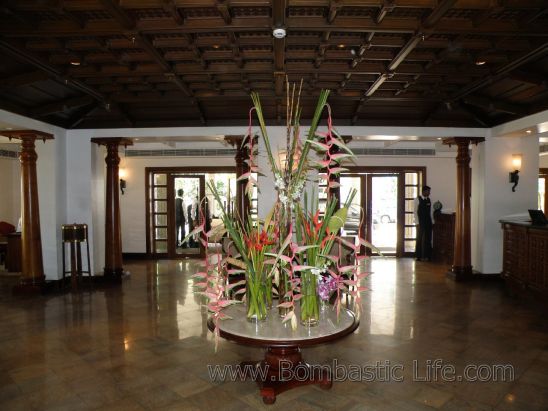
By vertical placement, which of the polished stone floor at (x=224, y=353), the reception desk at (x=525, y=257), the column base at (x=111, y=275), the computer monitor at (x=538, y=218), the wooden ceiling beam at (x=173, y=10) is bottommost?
the polished stone floor at (x=224, y=353)

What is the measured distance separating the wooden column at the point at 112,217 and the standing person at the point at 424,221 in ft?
21.0

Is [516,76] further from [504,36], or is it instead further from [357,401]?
[357,401]

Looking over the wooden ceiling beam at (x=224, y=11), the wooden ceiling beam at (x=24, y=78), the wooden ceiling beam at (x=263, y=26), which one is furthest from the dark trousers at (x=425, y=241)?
the wooden ceiling beam at (x=24, y=78)

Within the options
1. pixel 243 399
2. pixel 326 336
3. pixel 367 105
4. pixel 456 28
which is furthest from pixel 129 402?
pixel 367 105

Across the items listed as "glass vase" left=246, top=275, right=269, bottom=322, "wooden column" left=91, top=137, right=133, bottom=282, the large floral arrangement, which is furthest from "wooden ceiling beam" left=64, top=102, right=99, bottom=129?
"glass vase" left=246, top=275, right=269, bottom=322

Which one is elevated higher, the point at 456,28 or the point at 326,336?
the point at 456,28

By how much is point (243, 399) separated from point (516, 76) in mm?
4811

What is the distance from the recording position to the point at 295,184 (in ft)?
7.27

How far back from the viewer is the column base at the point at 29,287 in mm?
5883

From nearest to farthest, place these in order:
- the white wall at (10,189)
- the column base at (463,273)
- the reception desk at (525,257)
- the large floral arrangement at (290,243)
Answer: the large floral arrangement at (290,243) → the reception desk at (525,257) → the column base at (463,273) → the white wall at (10,189)

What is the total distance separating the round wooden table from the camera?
228 centimetres

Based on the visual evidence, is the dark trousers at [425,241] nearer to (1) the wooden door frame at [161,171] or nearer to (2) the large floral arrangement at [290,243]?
(1) the wooden door frame at [161,171]

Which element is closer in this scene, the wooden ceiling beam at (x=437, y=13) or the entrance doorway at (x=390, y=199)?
the wooden ceiling beam at (x=437, y=13)

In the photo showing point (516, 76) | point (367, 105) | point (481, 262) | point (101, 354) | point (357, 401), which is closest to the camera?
point (357, 401)
